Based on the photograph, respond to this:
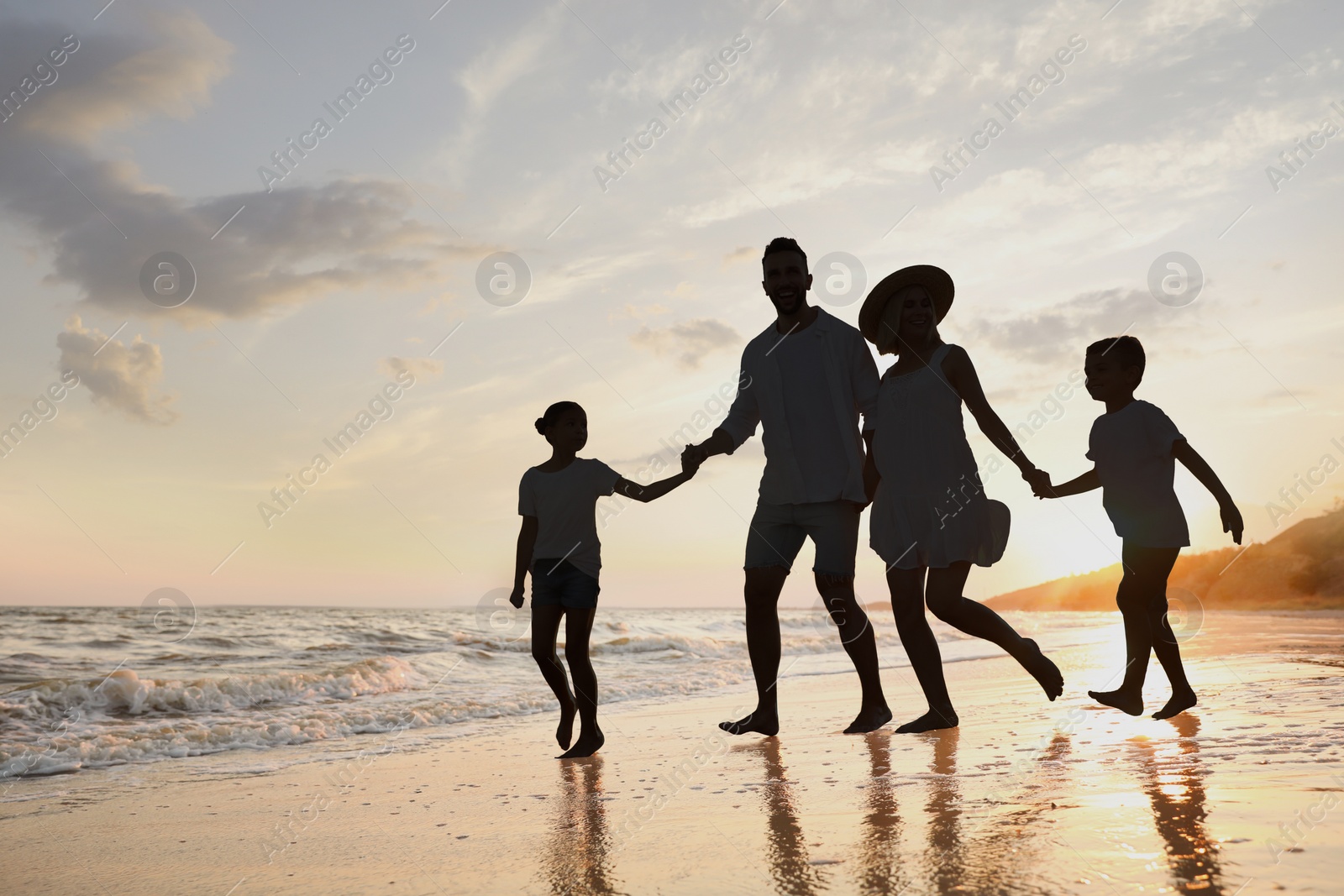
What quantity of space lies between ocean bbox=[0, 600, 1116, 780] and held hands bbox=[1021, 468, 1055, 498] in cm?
429

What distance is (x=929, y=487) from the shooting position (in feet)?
14.7

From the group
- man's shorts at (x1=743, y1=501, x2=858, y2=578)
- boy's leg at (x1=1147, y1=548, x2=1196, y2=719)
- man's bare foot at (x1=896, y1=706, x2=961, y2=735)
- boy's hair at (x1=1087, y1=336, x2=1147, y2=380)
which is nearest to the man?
man's shorts at (x1=743, y1=501, x2=858, y2=578)

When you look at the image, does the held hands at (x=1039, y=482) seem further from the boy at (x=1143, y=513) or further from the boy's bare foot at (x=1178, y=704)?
the boy's bare foot at (x=1178, y=704)

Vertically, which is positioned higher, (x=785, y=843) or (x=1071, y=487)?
(x=1071, y=487)

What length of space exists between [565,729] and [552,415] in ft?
5.80

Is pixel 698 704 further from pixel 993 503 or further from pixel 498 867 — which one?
pixel 498 867

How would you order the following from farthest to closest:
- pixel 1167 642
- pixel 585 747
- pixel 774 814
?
pixel 585 747 < pixel 1167 642 < pixel 774 814

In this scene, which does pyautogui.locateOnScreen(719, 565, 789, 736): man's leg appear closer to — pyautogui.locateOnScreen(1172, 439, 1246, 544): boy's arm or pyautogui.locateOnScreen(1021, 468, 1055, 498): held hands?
pyautogui.locateOnScreen(1021, 468, 1055, 498): held hands

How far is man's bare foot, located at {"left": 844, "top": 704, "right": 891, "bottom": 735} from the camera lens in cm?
469

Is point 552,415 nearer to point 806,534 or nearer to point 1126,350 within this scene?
point 806,534

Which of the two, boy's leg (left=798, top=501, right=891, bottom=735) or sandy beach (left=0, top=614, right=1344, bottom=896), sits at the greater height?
boy's leg (left=798, top=501, right=891, bottom=735)

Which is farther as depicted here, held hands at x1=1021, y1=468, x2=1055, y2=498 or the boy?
held hands at x1=1021, y1=468, x2=1055, y2=498

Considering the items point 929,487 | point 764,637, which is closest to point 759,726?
point 764,637

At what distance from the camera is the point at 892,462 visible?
456cm
